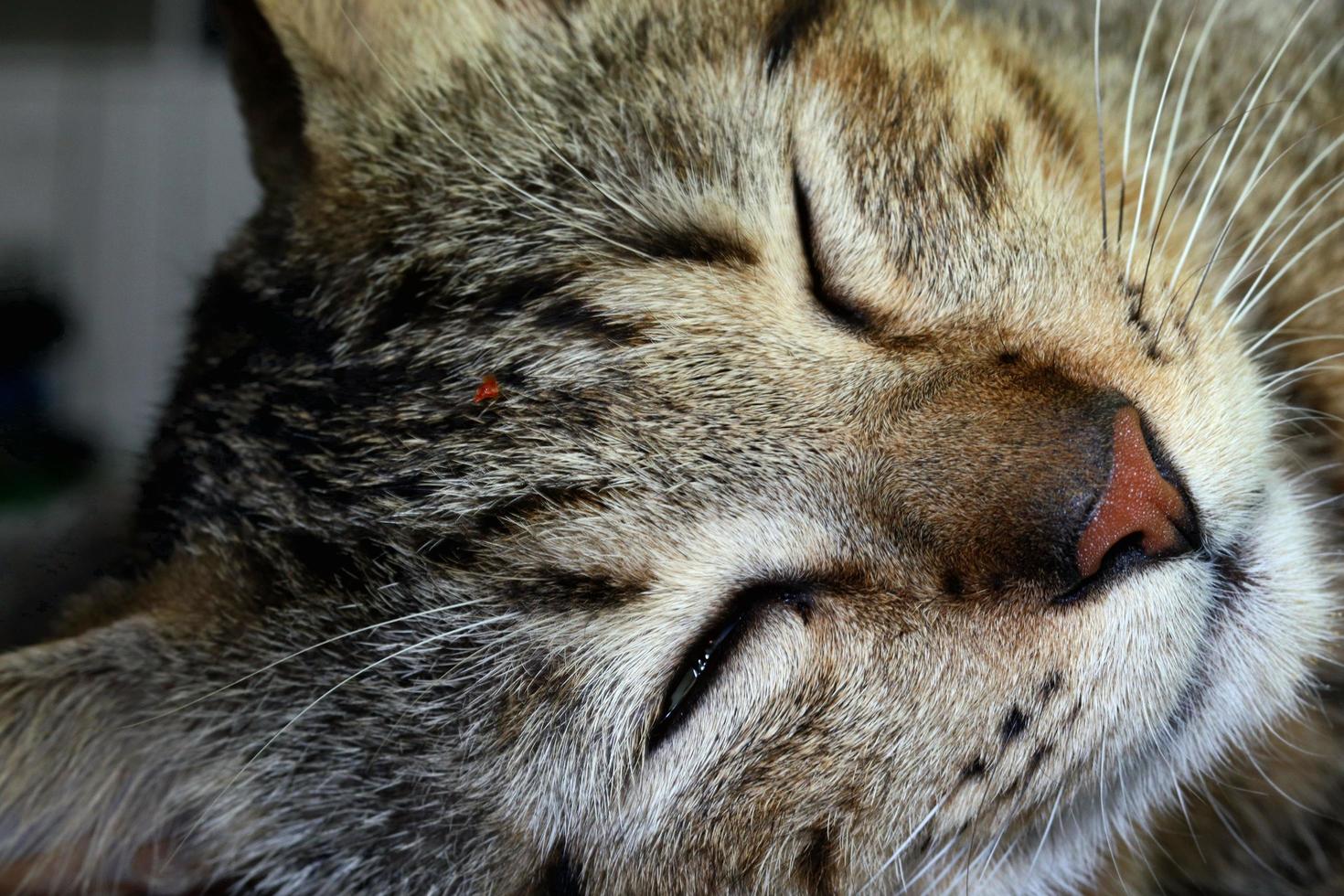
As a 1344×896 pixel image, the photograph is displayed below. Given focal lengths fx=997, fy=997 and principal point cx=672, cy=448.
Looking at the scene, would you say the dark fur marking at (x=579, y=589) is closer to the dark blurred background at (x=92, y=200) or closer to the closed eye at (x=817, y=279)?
the closed eye at (x=817, y=279)

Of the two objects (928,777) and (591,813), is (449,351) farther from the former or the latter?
(928,777)

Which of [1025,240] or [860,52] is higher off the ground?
[860,52]

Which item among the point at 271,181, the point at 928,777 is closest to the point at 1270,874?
the point at 928,777

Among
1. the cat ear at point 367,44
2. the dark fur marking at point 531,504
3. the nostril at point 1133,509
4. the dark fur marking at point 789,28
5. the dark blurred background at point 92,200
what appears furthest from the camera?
the dark blurred background at point 92,200

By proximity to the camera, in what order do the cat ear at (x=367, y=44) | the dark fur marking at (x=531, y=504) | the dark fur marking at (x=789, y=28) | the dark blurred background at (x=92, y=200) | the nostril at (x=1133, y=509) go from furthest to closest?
the dark blurred background at (x=92, y=200) < the cat ear at (x=367, y=44) < the dark fur marking at (x=789, y=28) < the dark fur marking at (x=531, y=504) < the nostril at (x=1133, y=509)

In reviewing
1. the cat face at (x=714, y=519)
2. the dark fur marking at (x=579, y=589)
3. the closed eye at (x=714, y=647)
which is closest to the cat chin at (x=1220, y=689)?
the cat face at (x=714, y=519)

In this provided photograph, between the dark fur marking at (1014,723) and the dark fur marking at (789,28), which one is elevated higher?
the dark fur marking at (789,28)

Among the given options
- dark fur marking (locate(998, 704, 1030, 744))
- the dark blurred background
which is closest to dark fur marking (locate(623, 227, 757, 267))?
dark fur marking (locate(998, 704, 1030, 744))
